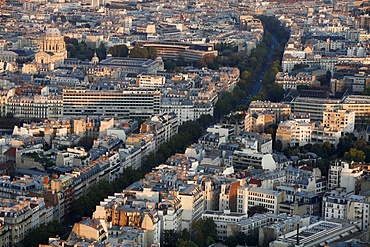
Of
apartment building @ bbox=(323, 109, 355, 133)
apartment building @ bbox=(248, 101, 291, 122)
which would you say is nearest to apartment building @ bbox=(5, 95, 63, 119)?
apartment building @ bbox=(248, 101, 291, 122)

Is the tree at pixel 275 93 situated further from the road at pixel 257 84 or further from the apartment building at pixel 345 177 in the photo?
the apartment building at pixel 345 177

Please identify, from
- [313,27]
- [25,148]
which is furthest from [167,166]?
[313,27]

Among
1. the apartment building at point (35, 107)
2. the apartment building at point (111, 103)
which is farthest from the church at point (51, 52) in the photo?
the apartment building at point (35, 107)

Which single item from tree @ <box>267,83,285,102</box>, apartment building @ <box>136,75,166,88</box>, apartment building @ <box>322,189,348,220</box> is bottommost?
apartment building @ <box>322,189,348,220</box>

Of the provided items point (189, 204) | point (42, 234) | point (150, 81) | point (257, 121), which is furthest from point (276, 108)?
point (42, 234)

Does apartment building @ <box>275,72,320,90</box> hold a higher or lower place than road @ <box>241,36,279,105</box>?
higher

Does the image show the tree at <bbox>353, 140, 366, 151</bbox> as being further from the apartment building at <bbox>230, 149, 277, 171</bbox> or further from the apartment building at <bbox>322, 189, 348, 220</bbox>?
the apartment building at <bbox>322, 189, 348, 220</bbox>

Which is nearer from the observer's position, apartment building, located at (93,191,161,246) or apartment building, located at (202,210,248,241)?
apartment building, located at (93,191,161,246)
